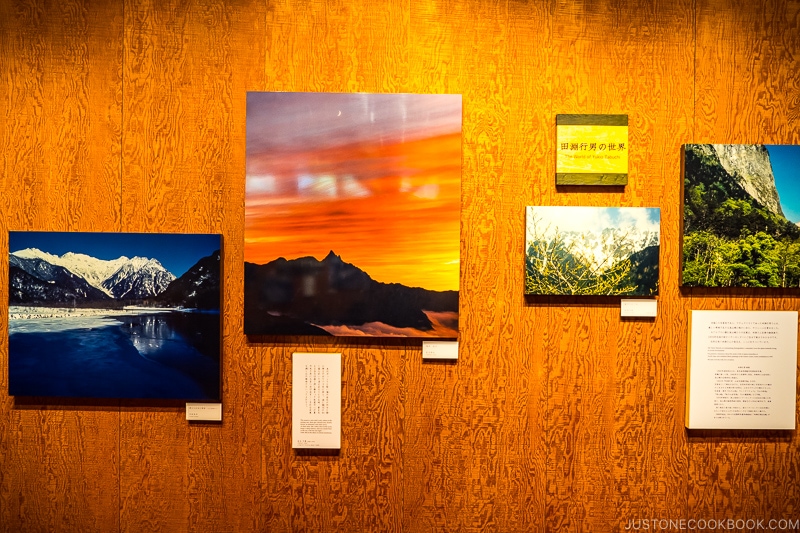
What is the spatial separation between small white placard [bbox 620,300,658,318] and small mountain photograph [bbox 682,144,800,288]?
160 mm

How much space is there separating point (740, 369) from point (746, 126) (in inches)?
39.3

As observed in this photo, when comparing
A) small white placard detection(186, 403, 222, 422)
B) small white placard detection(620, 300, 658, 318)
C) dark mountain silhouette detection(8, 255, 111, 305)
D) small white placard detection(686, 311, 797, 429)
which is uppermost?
dark mountain silhouette detection(8, 255, 111, 305)

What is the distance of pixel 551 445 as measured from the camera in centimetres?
203

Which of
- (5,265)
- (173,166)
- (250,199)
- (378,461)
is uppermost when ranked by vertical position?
(173,166)

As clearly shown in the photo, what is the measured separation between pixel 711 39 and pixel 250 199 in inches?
78.9

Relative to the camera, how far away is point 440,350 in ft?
6.62

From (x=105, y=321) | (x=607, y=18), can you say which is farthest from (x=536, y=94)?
(x=105, y=321)

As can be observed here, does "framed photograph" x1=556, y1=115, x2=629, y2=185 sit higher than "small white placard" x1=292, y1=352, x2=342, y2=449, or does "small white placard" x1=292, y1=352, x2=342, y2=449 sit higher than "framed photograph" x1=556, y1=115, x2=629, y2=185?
"framed photograph" x1=556, y1=115, x2=629, y2=185

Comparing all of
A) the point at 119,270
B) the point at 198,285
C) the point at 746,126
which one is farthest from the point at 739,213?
the point at 119,270

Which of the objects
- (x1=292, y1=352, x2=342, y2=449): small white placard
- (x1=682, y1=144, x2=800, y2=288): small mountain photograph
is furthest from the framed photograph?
(x1=292, y1=352, x2=342, y2=449): small white placard

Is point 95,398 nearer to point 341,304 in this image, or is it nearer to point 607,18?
point 341,304

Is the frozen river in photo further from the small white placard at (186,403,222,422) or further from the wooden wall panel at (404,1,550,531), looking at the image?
the wooden wall panel at (404,1,550,531)

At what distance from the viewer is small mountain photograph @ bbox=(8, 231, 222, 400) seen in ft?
6.59

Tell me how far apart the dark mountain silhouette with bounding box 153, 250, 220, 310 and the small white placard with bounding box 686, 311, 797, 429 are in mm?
1951
